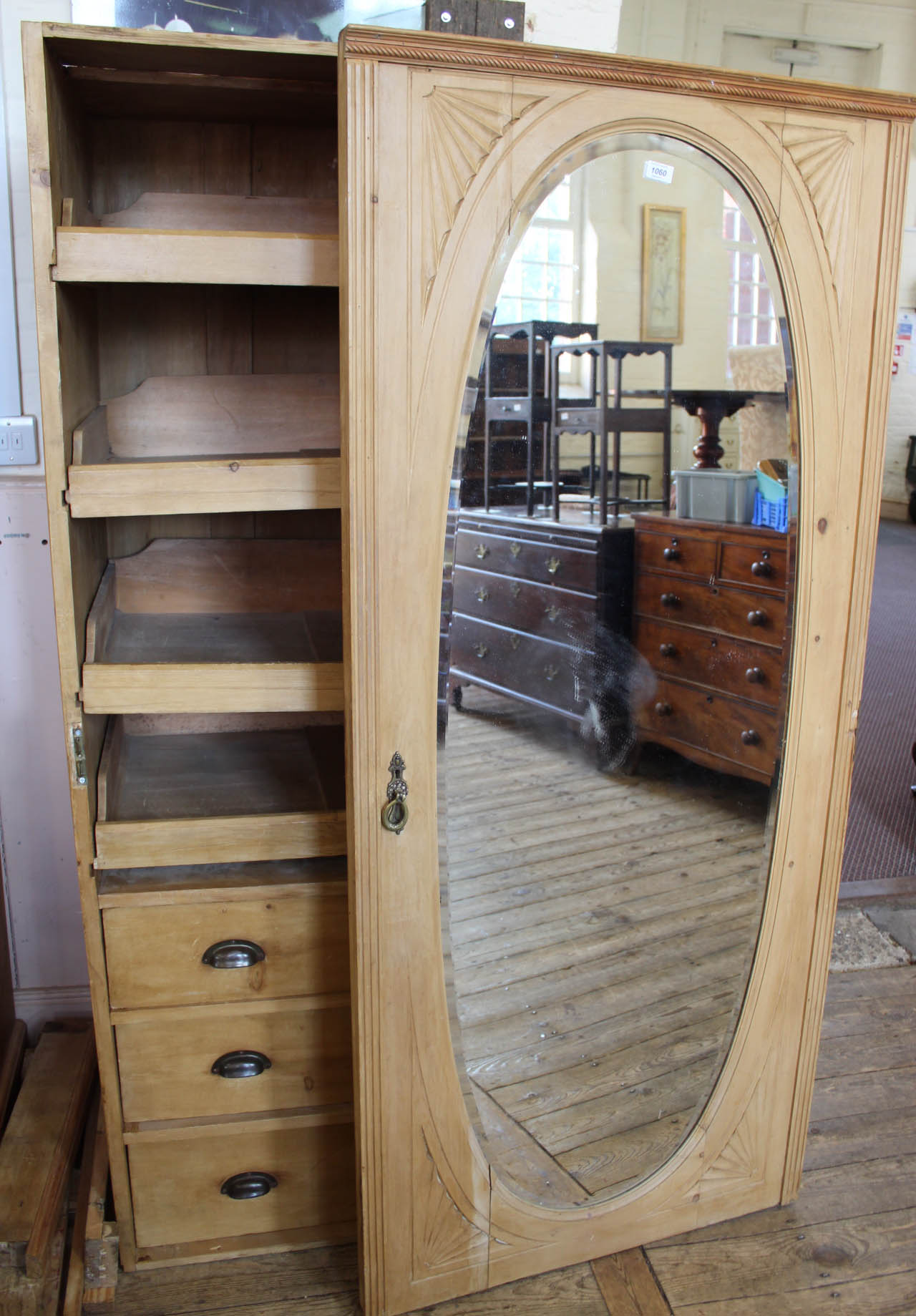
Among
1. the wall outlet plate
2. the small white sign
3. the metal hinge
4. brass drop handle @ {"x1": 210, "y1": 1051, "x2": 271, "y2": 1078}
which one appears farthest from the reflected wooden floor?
the wall outlet plate

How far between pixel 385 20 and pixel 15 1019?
6.18 feet

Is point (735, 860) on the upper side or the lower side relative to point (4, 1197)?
upper

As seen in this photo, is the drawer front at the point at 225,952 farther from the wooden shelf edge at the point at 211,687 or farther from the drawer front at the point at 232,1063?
the wooden shelf edge at the point at 211,687

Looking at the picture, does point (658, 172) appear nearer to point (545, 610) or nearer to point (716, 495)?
point (716, 495)

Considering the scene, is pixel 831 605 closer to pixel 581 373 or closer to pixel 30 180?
pixel 581 373

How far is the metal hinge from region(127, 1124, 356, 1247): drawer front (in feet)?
1.80

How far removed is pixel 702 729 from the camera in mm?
1422

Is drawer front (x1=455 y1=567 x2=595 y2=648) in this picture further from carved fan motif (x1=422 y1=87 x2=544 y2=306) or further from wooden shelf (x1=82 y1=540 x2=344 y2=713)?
carved fan motif (x1=422 y1=87 x2=544 y2=306)

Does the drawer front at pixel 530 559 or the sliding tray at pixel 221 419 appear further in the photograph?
the sliding tray at pixel 221 419

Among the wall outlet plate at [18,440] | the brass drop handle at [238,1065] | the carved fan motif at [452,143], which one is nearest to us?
the carved fan motif at [452,143]

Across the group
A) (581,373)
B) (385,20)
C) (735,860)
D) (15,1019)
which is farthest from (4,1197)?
(385,20)

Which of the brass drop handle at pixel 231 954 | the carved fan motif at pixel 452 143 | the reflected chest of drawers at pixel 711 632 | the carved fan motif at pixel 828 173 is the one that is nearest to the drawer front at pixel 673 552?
the reflected chest of drawers at pixel 711 632

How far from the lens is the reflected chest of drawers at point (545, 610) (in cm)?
132

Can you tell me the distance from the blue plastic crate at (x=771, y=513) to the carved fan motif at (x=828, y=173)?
0.92 ft
